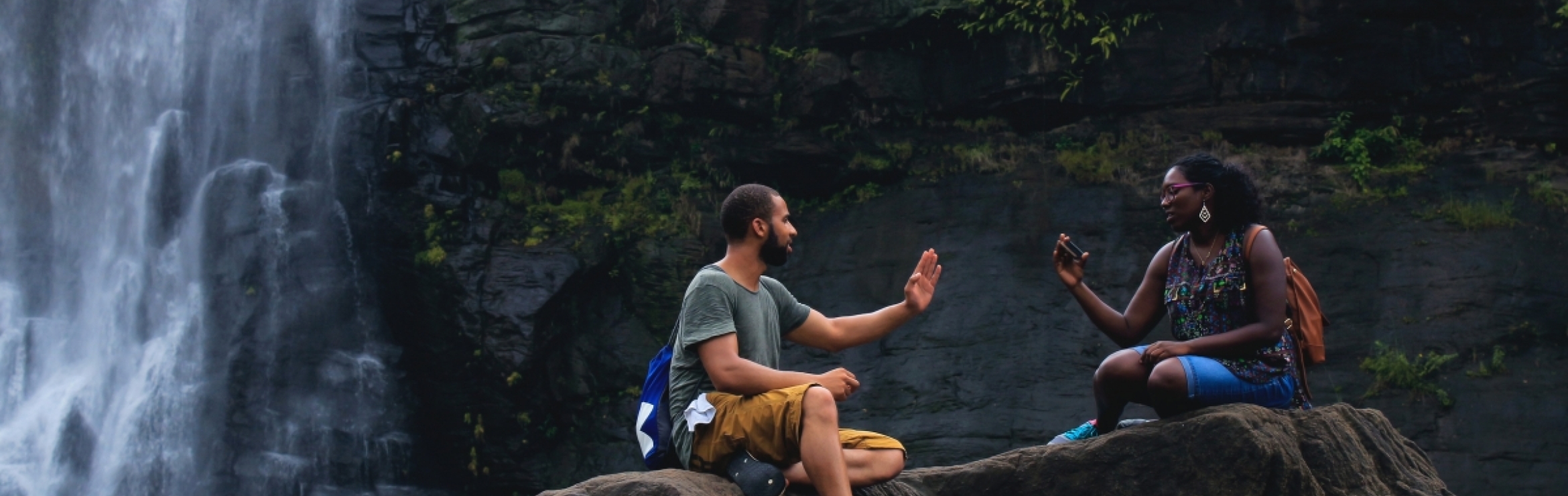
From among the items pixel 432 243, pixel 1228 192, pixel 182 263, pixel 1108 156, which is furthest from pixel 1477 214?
pixel 182 263

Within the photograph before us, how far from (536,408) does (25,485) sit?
586cm

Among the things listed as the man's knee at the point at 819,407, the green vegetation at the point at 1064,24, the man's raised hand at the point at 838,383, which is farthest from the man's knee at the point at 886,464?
the green vegetation at the point at 1064,24

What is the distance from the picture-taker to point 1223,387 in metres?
4.90

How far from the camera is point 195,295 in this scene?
1581 cm

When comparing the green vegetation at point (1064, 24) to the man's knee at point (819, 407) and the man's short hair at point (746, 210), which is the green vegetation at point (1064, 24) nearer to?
the man's short hair at point (746, 210)

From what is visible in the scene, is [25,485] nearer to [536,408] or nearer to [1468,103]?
[536,408]

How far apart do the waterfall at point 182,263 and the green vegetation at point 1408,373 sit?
1055 cm

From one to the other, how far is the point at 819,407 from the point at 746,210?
803 mm

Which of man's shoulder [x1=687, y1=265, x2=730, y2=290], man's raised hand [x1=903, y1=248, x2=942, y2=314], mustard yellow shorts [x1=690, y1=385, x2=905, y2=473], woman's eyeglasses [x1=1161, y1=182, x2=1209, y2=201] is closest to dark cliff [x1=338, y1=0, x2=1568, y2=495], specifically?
woman's eyeglasses [x1=1161, y1=182, x2=1209, y2=201]

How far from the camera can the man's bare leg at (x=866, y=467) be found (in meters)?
4.61

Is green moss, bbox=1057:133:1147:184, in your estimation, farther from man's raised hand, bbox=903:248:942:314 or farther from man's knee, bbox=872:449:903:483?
man's knee, bbox=872:449:903:483

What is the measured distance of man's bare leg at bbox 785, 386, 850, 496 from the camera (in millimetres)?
4250

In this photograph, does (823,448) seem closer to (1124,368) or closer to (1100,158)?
(1124,368)

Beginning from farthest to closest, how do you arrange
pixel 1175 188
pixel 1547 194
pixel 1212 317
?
1. pixel 1547 194
2. pixel 1175 188
3. pixel 1212 317
